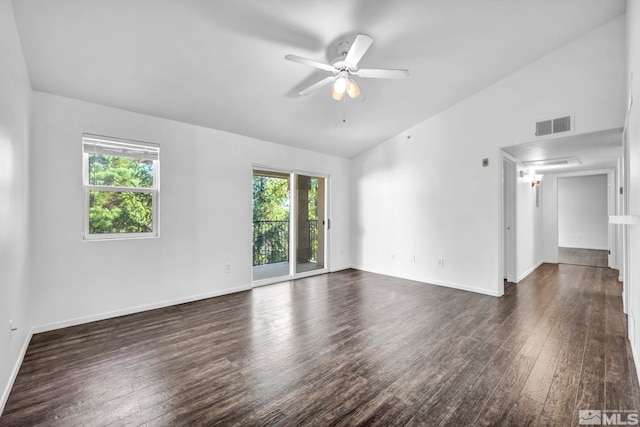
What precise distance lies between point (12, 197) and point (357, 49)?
297 centimetres

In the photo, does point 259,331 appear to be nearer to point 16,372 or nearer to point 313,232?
point 16,372

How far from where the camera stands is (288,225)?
5379mm

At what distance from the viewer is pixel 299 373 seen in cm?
224

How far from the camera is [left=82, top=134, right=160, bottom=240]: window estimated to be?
3326 mm

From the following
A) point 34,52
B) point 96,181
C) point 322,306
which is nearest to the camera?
point 34,52

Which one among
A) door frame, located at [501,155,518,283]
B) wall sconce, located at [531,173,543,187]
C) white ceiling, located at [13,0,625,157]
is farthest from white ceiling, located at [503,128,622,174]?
white ceiling, located at [13,0,625,157]

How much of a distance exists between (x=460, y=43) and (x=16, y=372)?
512cm

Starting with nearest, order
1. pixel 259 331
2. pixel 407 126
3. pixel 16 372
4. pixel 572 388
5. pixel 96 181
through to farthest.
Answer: pixel 572 388 → pixel 16 372 → pixel 259 331 → pixel 96 181 → pixel 407 126

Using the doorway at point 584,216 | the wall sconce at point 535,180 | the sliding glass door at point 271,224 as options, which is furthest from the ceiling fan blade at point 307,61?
the doorway at point 584,216

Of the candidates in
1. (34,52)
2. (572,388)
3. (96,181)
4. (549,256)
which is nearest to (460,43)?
(572,388)

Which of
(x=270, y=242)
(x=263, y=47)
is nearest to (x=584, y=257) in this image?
(x=270, y=242)

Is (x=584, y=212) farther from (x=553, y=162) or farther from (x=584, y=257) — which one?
(x=553, y=162)

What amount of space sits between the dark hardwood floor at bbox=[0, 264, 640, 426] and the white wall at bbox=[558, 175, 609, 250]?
6.43 m

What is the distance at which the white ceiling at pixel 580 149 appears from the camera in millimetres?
3667
